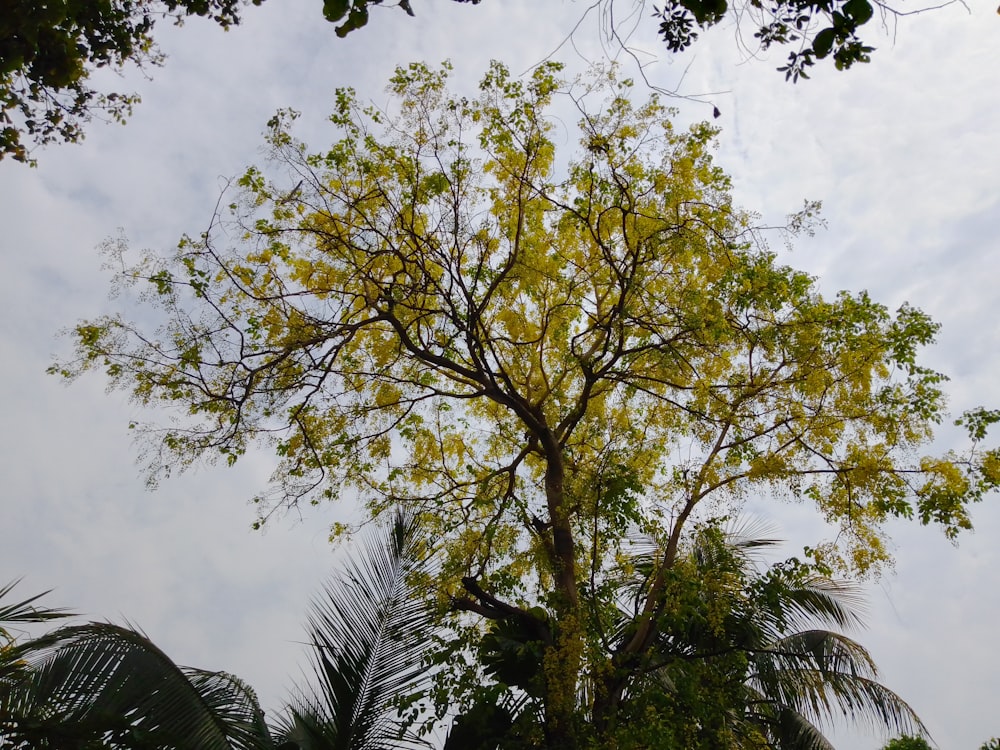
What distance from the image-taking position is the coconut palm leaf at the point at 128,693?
15.2 feet

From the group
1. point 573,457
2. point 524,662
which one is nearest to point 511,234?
point 573,457

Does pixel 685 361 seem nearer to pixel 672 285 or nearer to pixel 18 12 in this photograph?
pixel 672 285

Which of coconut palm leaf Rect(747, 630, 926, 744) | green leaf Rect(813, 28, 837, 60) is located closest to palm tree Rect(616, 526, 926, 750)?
coconut palm leaf Rect(747, 630, 926, 744)

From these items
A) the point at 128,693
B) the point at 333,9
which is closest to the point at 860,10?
the point at 333,9

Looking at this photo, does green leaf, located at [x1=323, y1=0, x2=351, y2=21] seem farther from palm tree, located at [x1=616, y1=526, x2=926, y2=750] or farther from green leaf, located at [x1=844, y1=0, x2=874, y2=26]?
palm tree, located at [x1=616, y1=526, x2=926, y2=750]

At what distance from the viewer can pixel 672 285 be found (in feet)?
28.5

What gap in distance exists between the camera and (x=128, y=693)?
509 centimetres

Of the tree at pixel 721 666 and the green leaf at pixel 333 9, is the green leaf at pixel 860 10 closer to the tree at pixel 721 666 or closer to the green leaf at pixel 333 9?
the green leaf at pixel 333 9

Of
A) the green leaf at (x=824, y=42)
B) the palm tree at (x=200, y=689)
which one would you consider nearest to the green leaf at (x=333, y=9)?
the green leaf at (x=824, y=42)

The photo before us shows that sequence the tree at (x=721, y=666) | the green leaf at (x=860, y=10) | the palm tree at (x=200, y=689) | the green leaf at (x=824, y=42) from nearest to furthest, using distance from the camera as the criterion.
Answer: the green leaf at (x=860, y=10)
the green leaf at (x=824, y=42)
the palm tree at (x=200, y=689)
the tree at (x=721, y=666)

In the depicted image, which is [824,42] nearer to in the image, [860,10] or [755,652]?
[860,10]

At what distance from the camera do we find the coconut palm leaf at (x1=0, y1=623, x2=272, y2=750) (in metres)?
4.63

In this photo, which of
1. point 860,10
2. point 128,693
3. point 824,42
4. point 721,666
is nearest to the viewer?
point 860,10

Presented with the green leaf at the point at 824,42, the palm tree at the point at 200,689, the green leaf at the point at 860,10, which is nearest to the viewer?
the green leaf at the point at 860,10
